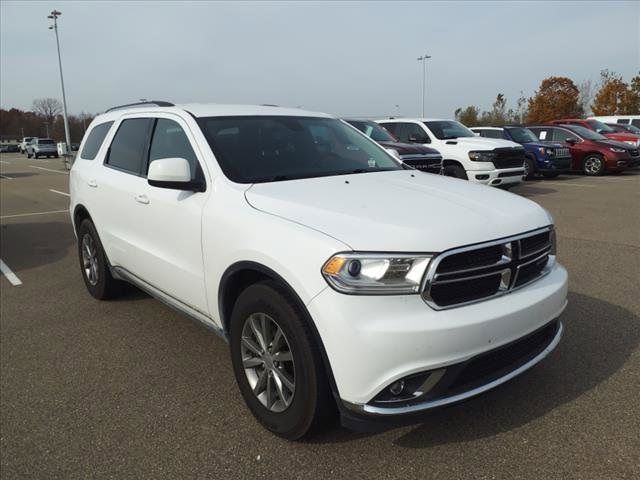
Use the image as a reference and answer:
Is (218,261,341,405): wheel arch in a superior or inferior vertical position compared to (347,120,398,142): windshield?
inferior

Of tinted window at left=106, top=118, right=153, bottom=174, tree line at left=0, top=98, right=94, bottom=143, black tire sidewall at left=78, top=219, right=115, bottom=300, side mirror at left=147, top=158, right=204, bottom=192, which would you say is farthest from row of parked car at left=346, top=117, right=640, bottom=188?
tree line at left=0, top=98, right=94, bottom=143

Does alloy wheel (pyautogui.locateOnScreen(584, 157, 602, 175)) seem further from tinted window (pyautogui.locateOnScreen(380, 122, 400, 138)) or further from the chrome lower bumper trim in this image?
the chrome lower bumper trim

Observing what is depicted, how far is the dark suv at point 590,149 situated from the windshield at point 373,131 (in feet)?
26.1

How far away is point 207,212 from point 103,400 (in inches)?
55.1

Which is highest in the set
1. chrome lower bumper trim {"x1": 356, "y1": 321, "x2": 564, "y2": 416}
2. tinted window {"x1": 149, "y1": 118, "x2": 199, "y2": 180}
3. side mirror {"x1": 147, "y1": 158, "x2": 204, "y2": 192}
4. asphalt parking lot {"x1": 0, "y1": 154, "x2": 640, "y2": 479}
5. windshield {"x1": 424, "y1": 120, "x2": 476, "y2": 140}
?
windshield {"x1": 424, "y1": 120, "x2": 476, "y2": 140}

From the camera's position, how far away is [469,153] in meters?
11.2

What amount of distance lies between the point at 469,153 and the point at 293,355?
961 cm

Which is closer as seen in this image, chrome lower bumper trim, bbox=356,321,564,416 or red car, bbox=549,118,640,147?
chrome lower bumper trim, bbox=356,321,564,416

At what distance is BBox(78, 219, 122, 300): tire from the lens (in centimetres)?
484

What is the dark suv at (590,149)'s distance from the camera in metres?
16.0

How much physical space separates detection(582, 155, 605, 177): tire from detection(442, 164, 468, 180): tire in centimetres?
747

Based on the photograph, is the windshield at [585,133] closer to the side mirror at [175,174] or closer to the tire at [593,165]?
the tire at [593,165]

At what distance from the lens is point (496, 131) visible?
16.8 m

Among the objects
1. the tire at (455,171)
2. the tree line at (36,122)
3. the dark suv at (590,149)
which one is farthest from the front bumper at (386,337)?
the tree line at (36,122)
